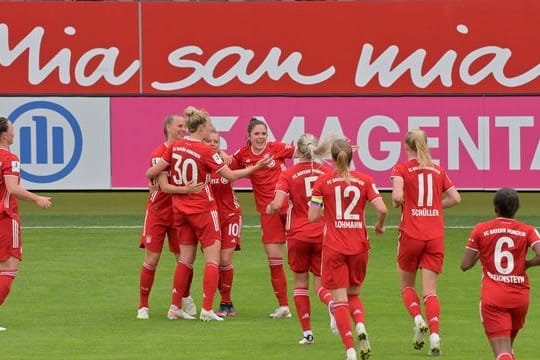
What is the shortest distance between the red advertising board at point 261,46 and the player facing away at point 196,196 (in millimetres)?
12460

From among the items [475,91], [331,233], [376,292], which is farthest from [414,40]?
[331,233]

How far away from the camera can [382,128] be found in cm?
2541

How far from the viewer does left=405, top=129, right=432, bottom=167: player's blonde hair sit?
13461 millimetres

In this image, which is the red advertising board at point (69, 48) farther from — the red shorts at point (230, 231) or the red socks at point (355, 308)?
the red socks at point (355, 308)

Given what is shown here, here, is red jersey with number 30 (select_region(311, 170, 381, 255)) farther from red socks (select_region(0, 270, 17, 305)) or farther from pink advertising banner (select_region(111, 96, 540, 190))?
pink advertising banner (select_region(111, 96, 540, 190))

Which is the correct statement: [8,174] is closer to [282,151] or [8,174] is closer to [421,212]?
[282,151]

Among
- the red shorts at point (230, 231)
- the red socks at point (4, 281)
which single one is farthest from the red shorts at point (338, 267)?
the red socks at point (4, 281)

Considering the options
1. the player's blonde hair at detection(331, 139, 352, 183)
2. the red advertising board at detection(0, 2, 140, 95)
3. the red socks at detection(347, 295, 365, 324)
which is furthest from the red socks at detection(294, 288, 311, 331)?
the red advertising board at detection(0, 2, 140, 95)

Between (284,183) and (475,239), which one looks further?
(284,183)

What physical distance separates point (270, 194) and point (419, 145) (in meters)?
3.07

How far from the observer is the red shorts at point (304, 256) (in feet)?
46.3

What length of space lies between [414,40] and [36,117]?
24.1 ft

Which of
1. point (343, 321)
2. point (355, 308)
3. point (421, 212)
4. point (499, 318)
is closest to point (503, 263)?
point (499, 318)

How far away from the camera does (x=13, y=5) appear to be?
27.8m
